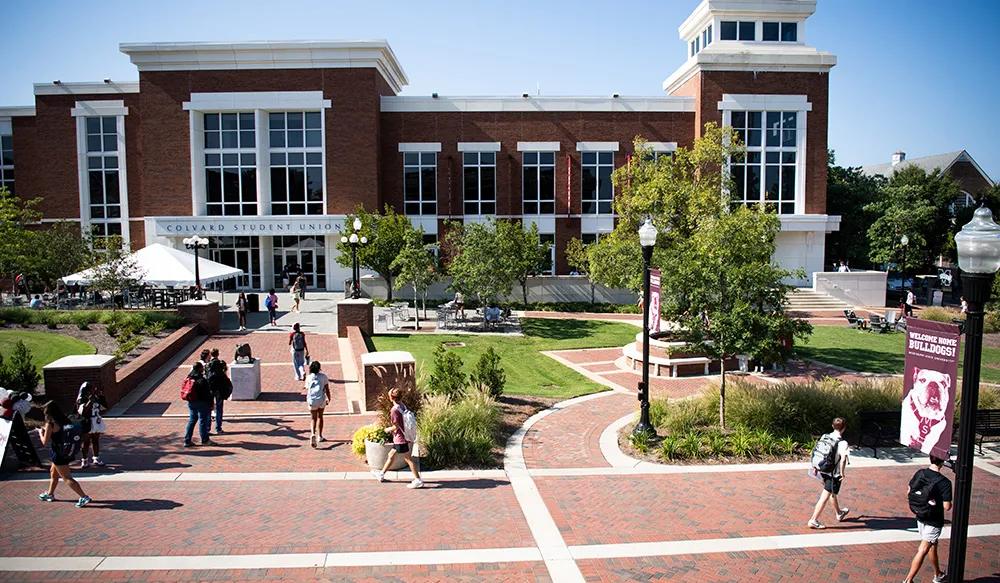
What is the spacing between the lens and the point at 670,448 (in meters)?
11.8

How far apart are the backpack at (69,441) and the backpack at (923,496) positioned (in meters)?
10.5

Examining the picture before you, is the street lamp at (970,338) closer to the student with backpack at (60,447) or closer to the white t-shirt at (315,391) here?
the white t-shirt at (315,391)

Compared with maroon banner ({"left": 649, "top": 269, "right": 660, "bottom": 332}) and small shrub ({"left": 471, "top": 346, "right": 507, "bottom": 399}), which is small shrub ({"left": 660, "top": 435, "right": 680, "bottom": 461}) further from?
small shrub ({"left": 471, "top": 346, "right": 507, "bottom": 399})

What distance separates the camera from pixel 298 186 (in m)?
39.2

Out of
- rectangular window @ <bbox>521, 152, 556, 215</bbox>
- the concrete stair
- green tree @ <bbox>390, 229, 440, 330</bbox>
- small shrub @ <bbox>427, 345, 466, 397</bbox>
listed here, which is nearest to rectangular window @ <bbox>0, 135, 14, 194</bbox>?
green tree @ <bbox>390, 229, 440, 330</bbox>

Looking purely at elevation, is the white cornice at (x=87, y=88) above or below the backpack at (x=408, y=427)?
above

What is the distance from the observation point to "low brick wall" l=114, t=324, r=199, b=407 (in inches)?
590

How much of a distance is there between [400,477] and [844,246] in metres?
49.2

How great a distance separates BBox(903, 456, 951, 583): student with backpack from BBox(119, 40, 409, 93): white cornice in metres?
35.6

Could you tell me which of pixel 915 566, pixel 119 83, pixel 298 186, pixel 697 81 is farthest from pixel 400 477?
pixel 119 83

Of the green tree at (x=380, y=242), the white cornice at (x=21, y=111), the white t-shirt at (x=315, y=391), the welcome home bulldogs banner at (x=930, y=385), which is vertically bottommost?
the white t-shirt at (x=315, y=391)

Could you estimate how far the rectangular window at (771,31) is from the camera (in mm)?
42062

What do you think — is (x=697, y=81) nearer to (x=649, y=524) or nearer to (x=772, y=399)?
(x=772, y=399)

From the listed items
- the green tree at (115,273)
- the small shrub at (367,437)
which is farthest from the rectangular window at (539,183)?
the small shrub at (367,437)
